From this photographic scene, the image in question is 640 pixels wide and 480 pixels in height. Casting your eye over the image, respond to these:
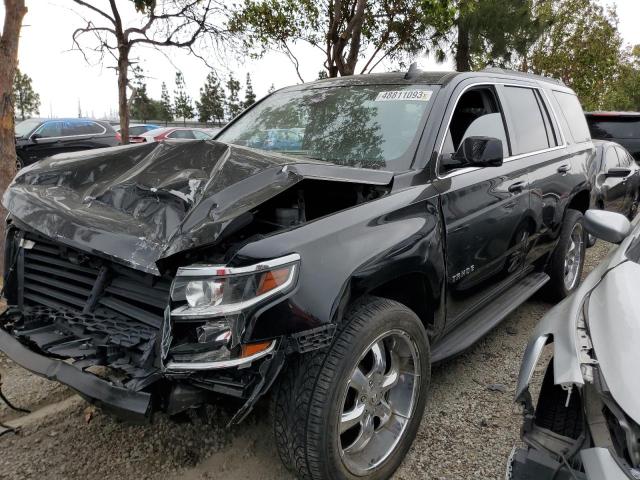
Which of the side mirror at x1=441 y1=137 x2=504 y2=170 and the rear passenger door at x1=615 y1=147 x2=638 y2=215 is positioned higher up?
the side mirror at x1=441 y1=137 x2=504 y2=170

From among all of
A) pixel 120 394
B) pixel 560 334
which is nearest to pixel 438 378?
pixel 560 334

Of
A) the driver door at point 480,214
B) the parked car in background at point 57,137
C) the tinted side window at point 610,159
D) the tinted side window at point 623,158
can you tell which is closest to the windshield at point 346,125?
the driver door at point 480,214

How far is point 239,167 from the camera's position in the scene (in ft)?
7.06

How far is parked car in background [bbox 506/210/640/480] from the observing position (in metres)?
1.37

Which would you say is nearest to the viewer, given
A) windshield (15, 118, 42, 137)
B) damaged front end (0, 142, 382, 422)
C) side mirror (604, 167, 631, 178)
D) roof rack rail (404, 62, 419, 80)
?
damaged front end (0, 142, 382, 422)

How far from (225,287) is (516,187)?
234cm

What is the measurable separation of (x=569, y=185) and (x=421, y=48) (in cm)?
985

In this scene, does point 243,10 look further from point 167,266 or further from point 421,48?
point 167,266

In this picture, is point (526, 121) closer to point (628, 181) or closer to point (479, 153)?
point (479, 153)

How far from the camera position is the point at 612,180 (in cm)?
582

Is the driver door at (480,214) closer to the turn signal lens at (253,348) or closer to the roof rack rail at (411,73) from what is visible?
the roof rack rail at (411,73)

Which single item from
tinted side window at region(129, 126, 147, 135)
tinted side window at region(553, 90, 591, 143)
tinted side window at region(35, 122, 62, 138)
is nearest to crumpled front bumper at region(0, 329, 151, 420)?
tinted side window at region(553, 90, 591, 143)

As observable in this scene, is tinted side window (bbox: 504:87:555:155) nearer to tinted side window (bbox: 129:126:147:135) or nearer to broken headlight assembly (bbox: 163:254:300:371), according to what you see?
broken headlight assembly (bbox: 163:254:300:371)

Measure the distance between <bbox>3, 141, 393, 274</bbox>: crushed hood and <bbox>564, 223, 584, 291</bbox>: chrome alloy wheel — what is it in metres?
3.07
